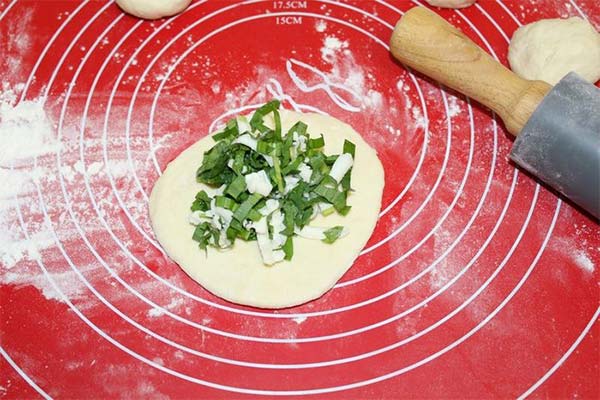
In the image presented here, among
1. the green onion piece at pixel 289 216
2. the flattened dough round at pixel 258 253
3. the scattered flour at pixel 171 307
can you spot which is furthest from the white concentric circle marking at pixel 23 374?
the green onion piece at pixel 289 216

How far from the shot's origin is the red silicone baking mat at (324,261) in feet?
5.89

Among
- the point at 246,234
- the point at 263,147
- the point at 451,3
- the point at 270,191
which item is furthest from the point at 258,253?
the point at 451,3

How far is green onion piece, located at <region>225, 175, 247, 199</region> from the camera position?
5.85 feet

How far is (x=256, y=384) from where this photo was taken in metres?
1.78

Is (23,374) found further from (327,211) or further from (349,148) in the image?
(349,148)

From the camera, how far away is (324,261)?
6.07 ft

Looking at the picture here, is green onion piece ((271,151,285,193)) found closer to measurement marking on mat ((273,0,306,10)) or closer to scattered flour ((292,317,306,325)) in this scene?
scattered flour ((292,317,306,325))

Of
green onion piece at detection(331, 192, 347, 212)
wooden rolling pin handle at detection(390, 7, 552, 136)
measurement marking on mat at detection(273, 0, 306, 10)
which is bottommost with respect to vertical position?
green onion piece at detection(331, 192, 347, 212)

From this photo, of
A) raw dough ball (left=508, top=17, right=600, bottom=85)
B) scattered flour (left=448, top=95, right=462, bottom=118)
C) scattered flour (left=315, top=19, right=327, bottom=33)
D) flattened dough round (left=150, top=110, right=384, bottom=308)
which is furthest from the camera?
scattered flour (left=315, top=19, right=327, bottom=33)

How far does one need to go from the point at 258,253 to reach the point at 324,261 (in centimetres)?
17

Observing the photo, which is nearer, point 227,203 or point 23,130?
point 227,203

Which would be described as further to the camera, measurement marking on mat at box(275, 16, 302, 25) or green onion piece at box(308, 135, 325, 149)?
measurement marking on mat at box(275, 16, 302, 25)

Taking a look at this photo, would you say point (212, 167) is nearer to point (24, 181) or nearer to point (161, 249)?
point (161, 249)

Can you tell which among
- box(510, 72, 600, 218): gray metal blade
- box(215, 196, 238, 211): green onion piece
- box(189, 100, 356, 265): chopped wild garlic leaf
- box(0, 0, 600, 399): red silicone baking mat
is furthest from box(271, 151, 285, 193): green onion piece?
box(510, 72, 600, 218): gray metal blade
